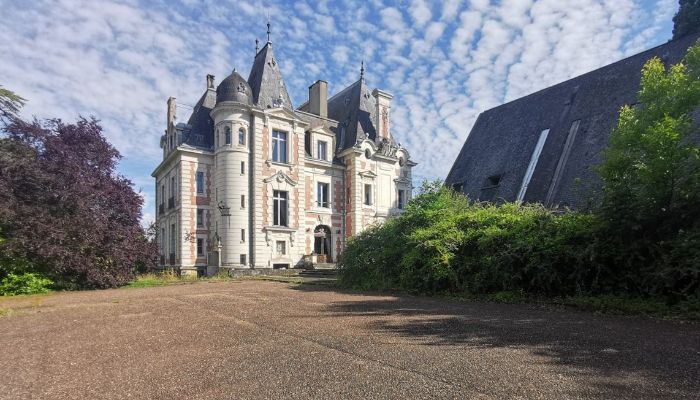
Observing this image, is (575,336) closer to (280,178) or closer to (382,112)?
(280,178)

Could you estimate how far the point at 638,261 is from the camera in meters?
7.06

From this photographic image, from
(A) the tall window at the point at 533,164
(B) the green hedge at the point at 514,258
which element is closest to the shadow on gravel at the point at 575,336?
(B) the green hedge at the point at 514,258

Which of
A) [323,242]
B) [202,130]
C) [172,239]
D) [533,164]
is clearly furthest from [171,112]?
[533,164]

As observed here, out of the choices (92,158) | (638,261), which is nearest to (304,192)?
(92,158)

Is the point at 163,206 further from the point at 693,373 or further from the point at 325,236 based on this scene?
the point at 693,373

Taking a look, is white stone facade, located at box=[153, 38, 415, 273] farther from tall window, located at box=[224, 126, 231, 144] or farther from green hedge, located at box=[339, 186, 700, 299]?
green hedge, located at box=[339, 186, 700, 299]

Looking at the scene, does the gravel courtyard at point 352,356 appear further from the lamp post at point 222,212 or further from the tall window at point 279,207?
the tall window at point 279,207

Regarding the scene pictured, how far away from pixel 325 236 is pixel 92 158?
15.7m

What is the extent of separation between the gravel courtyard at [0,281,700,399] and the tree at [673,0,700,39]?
941 inches

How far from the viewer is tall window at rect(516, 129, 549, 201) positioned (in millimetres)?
18375

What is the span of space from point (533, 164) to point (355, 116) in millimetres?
14343

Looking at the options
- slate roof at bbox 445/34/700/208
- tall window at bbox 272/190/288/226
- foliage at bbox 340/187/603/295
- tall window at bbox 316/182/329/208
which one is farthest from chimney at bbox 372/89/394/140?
foliage at bbox 340/187/603/295

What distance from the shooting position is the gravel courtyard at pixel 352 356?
3.02m

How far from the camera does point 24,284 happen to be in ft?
40.2
